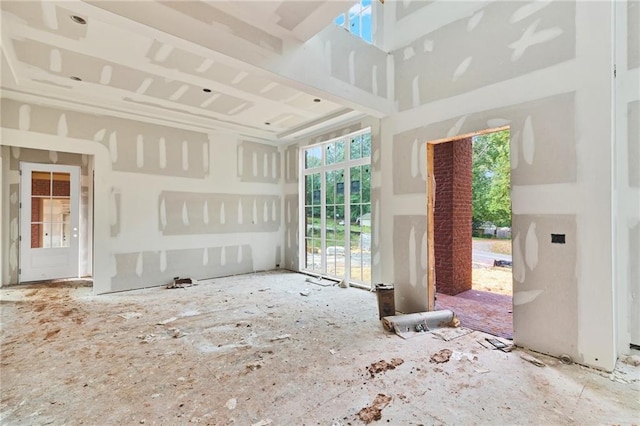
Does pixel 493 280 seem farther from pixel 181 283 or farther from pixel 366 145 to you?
pixel 181 283

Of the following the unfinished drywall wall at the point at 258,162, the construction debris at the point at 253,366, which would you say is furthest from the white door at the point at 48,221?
the construction debris at the point at 253,366

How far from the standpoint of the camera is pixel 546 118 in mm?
2785

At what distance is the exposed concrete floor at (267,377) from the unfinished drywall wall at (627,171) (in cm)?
60

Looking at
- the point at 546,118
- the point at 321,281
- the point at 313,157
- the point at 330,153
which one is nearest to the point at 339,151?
the point at 330,153

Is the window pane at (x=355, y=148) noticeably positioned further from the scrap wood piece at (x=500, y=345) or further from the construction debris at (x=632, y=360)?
the construction debris at (x=632, y=360)

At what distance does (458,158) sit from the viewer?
512cm

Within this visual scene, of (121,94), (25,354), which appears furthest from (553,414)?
(121,94)

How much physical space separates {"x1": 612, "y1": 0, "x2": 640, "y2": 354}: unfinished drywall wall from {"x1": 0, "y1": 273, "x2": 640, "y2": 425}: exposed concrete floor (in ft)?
1.97

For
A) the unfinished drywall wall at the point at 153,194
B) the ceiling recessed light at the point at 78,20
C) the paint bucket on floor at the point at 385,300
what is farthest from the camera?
the unfinished drywall wall at the point at 153,194

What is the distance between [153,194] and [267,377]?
14.6 ft

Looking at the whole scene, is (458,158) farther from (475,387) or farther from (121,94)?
(121,94)

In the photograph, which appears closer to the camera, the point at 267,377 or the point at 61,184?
the point at 267,377

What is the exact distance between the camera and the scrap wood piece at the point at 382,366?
8.29ft

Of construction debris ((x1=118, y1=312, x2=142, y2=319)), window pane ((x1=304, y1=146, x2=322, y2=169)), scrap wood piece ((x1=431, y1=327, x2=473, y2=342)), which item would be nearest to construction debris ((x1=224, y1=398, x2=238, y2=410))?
scrap wood piece ((x1=431, y1=327, x2=473, y2=342))
